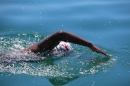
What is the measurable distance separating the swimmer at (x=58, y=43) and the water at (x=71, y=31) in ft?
0.83

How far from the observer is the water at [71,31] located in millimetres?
4488

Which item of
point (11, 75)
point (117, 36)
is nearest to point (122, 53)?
point (117, 36)

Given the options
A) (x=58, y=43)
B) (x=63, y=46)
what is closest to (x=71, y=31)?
(x=63, y=46)

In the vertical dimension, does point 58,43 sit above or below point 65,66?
above

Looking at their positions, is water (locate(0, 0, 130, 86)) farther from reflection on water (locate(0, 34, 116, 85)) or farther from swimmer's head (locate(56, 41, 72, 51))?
swimmer's head (locate(56, 41, 72, 51))

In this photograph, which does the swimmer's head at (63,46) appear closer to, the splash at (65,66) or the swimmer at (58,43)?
the swimmer at (58,43)

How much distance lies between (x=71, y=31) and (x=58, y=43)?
1.83m

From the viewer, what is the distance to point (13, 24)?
6.83 metres

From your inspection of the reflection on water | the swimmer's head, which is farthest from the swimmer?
the reflection on water

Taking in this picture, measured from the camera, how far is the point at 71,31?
644 centimetres

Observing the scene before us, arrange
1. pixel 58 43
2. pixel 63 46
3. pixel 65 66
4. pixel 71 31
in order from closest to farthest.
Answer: pixel 58 43 → pixel 65 66 → pixel 63 46 → pixel 71 31

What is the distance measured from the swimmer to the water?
0.83ft

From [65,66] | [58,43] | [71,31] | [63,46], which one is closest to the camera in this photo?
[58,43]

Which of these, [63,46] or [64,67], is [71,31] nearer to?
[63,46]
